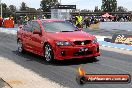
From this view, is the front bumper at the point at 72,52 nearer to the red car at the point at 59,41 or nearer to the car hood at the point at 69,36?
the red car at the point at 59,41

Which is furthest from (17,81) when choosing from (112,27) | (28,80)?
(112,27)

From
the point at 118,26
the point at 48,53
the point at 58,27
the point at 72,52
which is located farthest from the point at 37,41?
the point at 118,26

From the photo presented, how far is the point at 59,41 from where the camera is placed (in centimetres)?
1021

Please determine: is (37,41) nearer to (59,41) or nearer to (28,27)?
(28,27)

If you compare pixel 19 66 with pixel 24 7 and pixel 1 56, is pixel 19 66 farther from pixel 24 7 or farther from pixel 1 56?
pixel 24 7

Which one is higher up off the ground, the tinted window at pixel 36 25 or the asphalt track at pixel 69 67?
the tinted window at pixel 36 25

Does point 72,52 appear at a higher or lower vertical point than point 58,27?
lower

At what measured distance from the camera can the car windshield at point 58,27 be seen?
1133 centimetres

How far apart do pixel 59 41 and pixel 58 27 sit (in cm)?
138

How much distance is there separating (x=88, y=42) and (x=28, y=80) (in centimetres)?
312

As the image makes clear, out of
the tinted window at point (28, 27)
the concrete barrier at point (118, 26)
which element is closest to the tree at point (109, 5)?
the concrete barrier at point (118, 26)

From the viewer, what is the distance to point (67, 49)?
398 inches

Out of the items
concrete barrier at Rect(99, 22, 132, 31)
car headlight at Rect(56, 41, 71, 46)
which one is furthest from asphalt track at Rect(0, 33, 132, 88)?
concrete barrier at Rect(99, 22, 132, 31)

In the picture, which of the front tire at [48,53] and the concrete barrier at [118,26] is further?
the concrete barrier at [118,26]
